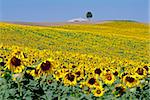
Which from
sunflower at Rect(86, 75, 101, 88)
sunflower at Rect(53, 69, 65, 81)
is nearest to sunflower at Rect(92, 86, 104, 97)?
sunflower at Rect(86, 75, 101, 88)

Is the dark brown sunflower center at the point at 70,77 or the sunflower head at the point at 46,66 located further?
the dark brown sunflower center at the point at 70,77

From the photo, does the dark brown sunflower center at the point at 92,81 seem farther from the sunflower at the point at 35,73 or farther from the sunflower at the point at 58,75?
the sunflower at the point at 35,73

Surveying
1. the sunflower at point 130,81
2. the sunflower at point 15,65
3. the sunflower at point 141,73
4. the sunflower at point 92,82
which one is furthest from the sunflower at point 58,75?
the sunflower at point 141,73

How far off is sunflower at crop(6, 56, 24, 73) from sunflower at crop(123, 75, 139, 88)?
1.26 metres

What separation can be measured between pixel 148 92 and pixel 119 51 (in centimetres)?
1674

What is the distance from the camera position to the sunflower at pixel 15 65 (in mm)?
5361

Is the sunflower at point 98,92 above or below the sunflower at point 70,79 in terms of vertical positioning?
below

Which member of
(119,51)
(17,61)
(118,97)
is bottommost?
(119,51)

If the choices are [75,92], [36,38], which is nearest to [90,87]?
[75,92]

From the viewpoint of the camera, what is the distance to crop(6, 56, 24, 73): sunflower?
5.36m

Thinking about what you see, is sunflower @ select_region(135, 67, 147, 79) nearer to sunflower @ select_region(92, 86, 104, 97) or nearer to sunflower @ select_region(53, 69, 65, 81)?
sunflower @ select_region(92, 86, 104, 97)

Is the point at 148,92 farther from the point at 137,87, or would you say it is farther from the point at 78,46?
the point at 78,46

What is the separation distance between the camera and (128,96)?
5.66m

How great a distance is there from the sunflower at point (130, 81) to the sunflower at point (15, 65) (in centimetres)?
126
